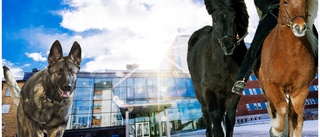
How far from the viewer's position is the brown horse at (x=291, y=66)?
149 cm

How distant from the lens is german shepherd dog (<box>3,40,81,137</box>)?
2.38 meters

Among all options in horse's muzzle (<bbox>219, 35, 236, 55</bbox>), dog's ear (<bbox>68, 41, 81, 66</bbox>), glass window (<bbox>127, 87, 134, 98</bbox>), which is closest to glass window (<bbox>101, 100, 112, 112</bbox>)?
glass window (<bbox>127, 87, 134, 98</bbox>)

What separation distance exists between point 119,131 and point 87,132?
8.65 feet

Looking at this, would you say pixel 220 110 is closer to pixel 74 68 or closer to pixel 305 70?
pixel 305 70

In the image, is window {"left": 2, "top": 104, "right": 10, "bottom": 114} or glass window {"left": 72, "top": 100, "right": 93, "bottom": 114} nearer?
window {"left": 2, "top": 104, "right": 10, "bottom": 114}

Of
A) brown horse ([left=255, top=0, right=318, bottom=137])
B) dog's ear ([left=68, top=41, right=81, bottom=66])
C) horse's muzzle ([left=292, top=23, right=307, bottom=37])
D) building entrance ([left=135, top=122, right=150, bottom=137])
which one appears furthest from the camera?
building entrance ([left=135, top=122, right=150, bottom=137])

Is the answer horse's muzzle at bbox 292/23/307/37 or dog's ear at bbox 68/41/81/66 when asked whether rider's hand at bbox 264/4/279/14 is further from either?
dog's ear at bbox 68/41/81/66

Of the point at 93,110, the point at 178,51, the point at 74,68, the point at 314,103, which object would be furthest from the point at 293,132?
the point at 314,103

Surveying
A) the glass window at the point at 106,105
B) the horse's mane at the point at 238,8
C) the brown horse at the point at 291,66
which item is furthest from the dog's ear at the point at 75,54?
the glass window at the point at 106,105

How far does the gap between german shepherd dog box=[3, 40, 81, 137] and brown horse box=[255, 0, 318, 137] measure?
2.01 metres

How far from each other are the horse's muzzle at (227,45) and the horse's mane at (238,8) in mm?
411

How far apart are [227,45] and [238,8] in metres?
0.69

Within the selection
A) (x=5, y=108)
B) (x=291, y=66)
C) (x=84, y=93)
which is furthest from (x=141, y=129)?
(x=291, y=66)

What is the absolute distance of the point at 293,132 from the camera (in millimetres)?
1613
